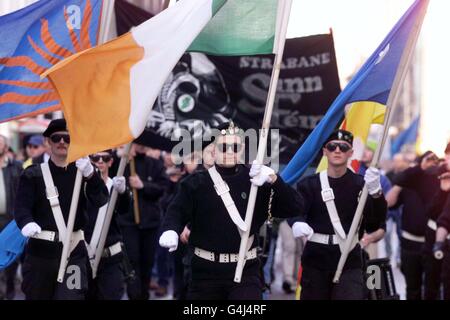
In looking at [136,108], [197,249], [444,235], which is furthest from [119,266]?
[444,235]

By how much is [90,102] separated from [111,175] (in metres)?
3.01

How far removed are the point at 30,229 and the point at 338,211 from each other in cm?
269

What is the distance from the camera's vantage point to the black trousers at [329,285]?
7992 mm

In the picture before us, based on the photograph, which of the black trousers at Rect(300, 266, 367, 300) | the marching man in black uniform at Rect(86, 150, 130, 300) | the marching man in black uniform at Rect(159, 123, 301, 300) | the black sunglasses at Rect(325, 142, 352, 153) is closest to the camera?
the marching man in black uniform at Rect(159, 123, 301, 300)

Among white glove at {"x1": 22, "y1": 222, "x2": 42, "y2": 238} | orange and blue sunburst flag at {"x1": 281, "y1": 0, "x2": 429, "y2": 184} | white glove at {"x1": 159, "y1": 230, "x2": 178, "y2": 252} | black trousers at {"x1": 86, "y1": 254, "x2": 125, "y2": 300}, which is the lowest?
black trousers at {"x1": 86, "y1": 254, "x2": 125, "y2": 300}

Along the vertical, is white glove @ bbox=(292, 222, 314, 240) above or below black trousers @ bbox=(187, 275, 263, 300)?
above

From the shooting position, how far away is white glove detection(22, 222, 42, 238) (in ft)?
25.1

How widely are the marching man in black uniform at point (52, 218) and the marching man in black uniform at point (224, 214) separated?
3.58ft

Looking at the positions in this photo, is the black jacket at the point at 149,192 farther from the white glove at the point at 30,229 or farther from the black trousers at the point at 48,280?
the white glove at the point at 30,229

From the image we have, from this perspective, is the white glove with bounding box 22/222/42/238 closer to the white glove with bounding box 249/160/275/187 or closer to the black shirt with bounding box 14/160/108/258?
the black shirt with bounding box 14/160/108/258

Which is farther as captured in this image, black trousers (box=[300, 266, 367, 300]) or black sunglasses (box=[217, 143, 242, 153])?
black trousers (box=[300, 266, 367, 300])

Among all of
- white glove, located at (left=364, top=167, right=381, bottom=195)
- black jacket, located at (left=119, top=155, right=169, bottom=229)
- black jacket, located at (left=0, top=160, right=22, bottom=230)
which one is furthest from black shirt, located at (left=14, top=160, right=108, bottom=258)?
black jacket, located at (left=0, top=160, right=22, bottom=230)

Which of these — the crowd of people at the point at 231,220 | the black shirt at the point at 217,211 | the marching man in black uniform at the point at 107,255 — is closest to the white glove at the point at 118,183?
the crowd of people at the point at 231,220

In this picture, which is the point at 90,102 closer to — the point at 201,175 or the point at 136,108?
the point at 136,108
